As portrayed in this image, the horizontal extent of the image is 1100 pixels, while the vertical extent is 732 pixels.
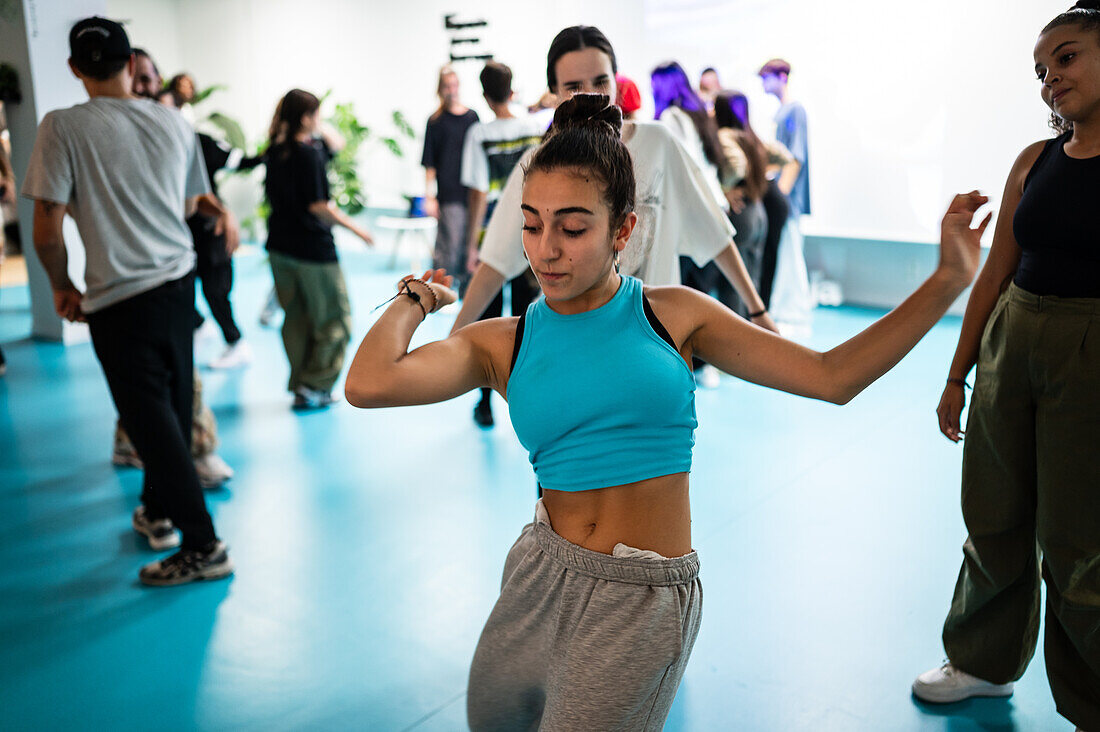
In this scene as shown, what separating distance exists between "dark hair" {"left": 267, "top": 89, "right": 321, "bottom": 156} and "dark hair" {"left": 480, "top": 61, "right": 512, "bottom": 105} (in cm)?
83

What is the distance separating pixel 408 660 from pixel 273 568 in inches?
31.0

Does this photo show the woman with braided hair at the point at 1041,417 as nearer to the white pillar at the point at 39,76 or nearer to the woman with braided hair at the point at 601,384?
the woman with braided hair at the point at 601,384

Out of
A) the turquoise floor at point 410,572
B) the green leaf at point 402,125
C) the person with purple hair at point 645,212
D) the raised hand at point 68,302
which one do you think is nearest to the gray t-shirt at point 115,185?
the raised hand at point 68,302

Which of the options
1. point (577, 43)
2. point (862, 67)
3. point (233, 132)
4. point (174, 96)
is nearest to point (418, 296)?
point (577, 43)

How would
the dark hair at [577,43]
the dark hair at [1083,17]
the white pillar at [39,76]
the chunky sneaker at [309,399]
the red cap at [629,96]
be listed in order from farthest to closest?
the white pillar at [39,76]
the chunky sneaker at [309,399]
the red cap at [629,96]
the dark hair at [577,43]
the dark hair at [1083,17]

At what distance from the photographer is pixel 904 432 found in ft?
14.1

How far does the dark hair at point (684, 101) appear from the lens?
15.4 ft

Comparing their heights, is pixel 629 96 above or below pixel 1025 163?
above

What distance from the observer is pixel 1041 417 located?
2.00 metres

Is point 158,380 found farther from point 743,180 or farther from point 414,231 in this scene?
point 414,231

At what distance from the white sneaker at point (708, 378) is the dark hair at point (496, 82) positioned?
1858mm

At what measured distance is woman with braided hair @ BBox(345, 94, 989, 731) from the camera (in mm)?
1419

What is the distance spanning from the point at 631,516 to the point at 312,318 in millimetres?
3528

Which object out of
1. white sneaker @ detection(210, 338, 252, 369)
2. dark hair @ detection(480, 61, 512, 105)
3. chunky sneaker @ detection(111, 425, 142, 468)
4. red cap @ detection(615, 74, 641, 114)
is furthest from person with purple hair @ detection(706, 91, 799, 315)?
chunky sneaker @ detection(111, 425, 142, 468)
